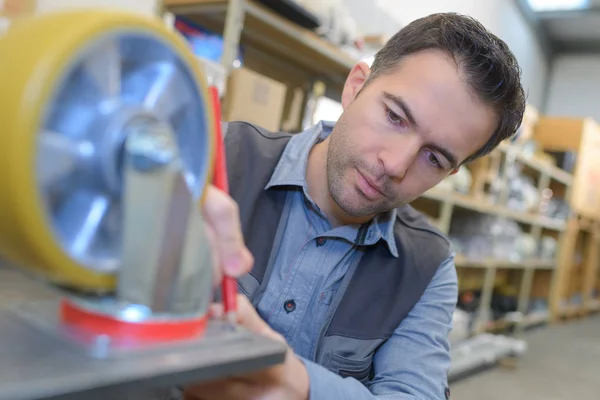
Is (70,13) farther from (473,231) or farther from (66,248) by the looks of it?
(473,231)

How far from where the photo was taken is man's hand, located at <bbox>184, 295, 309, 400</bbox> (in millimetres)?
489

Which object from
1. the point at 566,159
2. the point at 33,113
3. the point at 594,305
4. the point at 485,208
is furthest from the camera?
the point at 594,305

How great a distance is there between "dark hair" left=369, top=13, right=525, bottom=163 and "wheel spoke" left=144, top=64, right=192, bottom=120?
1.98 ft

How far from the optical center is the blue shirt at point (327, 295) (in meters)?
0.90

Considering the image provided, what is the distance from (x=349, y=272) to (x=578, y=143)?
4790 millimetres

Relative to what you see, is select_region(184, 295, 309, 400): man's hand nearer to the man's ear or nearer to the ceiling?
the man's ear

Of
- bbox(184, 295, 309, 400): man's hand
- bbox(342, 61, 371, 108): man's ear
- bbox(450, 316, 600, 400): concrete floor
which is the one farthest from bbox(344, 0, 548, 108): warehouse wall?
bbox(450, 316, 600, 400): concrete floor

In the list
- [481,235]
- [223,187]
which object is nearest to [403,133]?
[223,187]

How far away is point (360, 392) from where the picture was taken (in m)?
0.67

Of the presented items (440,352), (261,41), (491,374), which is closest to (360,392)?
(440,352)

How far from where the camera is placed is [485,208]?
3572mm

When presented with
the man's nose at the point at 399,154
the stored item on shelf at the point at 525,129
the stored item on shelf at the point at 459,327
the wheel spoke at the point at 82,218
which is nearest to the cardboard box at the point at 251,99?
the man's nose at the point at 399,154

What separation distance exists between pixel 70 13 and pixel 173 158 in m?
0.12

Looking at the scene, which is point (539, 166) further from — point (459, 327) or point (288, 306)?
point (288, 306)
